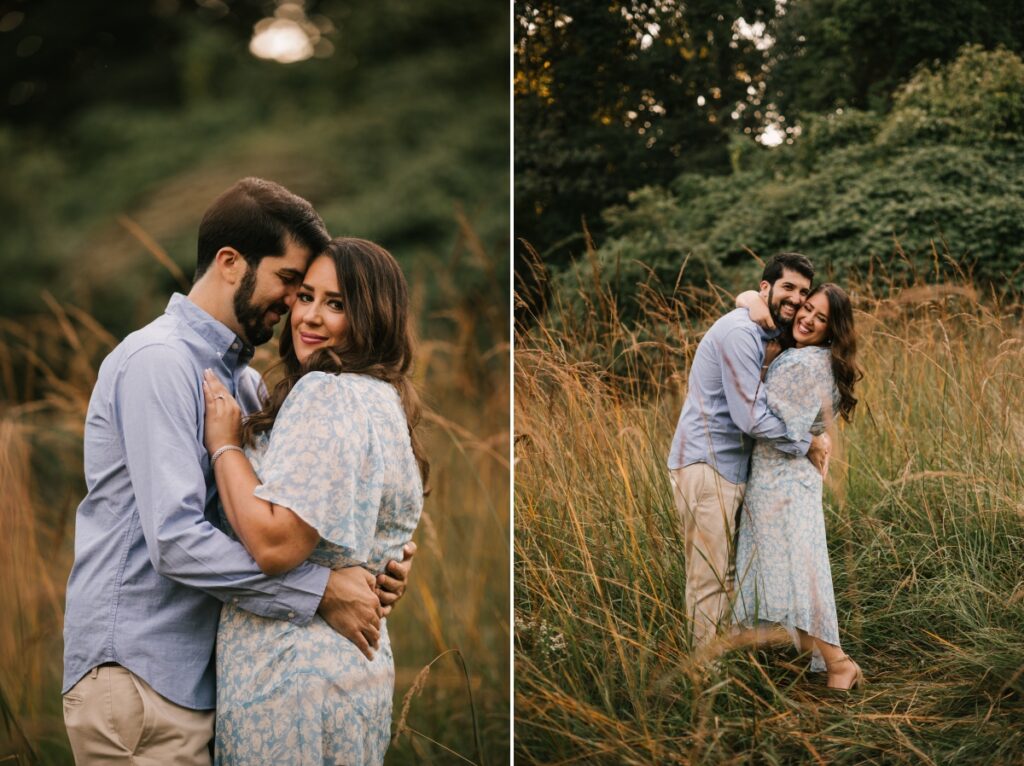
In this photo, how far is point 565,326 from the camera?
2582mm

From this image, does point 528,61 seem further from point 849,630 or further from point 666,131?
point 849,630

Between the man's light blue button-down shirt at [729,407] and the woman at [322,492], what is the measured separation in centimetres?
78

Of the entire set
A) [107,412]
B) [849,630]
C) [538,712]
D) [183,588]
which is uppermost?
[107,412]

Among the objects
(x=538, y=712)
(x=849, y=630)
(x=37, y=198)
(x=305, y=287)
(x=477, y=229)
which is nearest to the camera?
(x=305, y=287)

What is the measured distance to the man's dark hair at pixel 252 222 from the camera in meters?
1.84

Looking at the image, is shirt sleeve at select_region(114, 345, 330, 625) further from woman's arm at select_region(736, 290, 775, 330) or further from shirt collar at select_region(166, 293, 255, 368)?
woman's arm at select_region(736, 290, 775, 330)

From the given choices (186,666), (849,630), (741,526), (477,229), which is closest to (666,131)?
(741,526)

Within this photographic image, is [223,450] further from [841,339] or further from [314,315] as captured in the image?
[841,339]

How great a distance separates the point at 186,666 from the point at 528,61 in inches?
70.9

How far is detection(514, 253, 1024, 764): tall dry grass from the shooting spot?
2.13 metres

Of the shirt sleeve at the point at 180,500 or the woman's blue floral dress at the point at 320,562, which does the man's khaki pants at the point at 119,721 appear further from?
the shirt sleeve at the point at 180,500

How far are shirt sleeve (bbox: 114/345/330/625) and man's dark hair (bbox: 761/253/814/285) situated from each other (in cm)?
127

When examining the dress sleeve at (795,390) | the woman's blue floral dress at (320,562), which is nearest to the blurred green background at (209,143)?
the dress sleeve at (795,390)

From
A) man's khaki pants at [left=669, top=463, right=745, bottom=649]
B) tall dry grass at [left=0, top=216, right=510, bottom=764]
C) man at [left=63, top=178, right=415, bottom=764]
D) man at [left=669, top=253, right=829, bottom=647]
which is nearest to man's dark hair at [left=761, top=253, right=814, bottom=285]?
man at [left=669, top=253, right=829, bottom=647]
